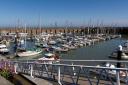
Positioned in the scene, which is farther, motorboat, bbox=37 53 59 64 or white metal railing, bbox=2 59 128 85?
motorboat, bbox=37 53 59 64

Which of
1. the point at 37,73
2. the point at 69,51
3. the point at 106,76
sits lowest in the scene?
the point at 69,51

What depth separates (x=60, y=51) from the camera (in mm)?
64250

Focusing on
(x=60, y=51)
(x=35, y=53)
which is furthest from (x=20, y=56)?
(x=60, y=51)

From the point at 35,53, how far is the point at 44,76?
149 feet

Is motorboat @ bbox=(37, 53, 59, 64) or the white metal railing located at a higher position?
the white metal railing

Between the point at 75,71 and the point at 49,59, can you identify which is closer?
the point at 75,71

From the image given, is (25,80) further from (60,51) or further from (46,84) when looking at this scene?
(60,51)

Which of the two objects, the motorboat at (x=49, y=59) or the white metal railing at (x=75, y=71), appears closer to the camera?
the white metal railing at (x=75, y=71)

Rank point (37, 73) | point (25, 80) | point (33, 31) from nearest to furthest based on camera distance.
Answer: point (25, 80)
point (37, 73)
point (33, 31)

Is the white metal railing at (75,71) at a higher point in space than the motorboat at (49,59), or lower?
higher

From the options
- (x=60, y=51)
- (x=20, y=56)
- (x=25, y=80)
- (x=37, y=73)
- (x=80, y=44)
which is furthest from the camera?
(x=80, y=44)

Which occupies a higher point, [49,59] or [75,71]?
[75,71]

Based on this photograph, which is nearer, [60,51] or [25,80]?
[25,80]

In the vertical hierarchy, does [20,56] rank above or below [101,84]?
below
